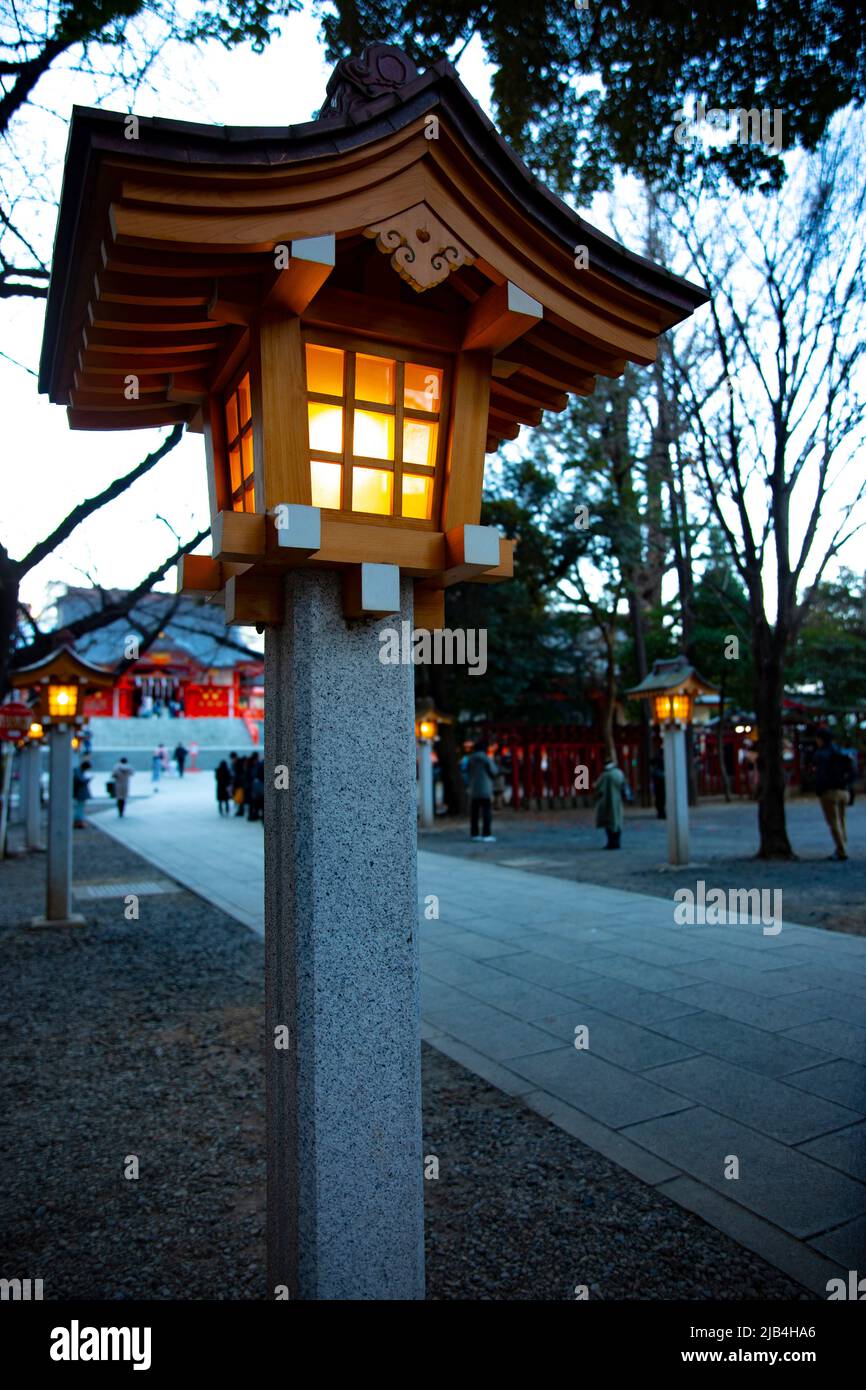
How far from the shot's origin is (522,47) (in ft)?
17.5

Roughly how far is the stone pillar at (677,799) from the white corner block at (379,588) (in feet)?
32.8

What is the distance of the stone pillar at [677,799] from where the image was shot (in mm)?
11883

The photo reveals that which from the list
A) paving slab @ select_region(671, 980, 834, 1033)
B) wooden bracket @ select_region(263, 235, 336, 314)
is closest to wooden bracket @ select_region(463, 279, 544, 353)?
wooden bracket @ select_region(263, 235, 336, 314)

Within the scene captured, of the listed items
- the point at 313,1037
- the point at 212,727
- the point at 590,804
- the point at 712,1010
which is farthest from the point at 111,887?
the point at 212,727

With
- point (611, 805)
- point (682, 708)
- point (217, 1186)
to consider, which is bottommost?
point (217, 1186)

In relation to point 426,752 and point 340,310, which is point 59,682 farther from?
point 426,752

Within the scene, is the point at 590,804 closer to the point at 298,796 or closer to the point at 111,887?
the point at 111,887

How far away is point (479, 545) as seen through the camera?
8.71 ft

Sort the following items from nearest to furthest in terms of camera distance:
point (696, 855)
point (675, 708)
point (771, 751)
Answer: point (771, 751)
point (675, 708)
point (696, 855)

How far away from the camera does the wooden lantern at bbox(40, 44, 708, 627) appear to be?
87.0 inches

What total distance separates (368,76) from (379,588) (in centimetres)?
165

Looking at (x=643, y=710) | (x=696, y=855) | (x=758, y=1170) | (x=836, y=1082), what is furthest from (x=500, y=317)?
(x=643, y=710)

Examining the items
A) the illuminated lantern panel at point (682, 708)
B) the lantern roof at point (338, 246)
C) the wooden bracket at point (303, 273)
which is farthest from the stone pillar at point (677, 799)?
the wooden bracket at point (303, 273)

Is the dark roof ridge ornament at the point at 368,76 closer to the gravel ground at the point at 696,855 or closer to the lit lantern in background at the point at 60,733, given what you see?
the gravel ground at the point at 696,855
